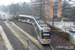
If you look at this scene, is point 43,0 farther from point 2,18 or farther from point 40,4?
point 2,18

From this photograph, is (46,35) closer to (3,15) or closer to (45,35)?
(45,35)

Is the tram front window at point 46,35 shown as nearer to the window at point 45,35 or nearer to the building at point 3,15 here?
the window at point 45,35

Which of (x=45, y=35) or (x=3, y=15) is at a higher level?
(x=3, y=15)

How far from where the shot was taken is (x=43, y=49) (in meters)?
Answer: 11.2

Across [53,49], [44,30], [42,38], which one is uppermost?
[44,30]

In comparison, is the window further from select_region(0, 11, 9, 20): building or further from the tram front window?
select_region(0, 11, 9, 20): building

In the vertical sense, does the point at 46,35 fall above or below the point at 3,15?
below

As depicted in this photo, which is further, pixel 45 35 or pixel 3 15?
pixel 3 15

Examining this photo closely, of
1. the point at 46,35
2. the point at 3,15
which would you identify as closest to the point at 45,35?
the point at 46,35

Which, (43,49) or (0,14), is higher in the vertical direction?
(0,14)

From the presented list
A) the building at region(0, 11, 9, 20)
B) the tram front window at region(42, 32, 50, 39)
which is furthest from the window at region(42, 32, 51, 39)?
the building at region(0, 11, 9, 20)

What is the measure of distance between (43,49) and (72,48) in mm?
3369

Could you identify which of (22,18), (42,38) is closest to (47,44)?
(42,38)

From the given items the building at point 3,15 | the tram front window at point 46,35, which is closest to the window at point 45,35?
the tram front window at point 46,35
